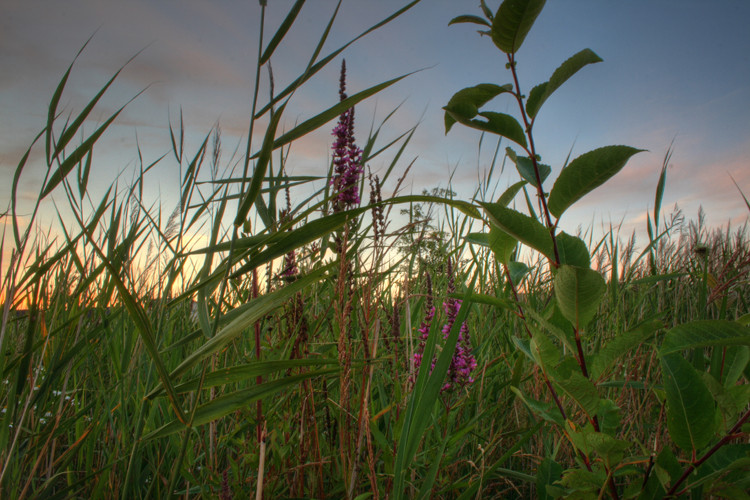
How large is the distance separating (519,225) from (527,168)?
205mm

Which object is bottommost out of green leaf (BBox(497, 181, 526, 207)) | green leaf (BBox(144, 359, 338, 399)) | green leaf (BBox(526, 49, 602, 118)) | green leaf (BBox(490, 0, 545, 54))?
green leaf (BBox(144, 359, 338, 399))

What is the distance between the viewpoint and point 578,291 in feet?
3.00

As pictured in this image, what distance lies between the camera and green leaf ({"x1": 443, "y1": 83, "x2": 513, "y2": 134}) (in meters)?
1.02

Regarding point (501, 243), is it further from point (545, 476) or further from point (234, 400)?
point (234, 400)

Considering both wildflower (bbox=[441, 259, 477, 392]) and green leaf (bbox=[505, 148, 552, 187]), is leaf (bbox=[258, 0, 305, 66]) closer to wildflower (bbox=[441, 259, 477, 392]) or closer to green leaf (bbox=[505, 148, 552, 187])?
green leaf (bbox=[505, 148, 552, 187])

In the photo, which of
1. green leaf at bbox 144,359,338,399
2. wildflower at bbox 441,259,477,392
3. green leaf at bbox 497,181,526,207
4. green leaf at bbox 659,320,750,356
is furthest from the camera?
wildflower at bbox 441,259,477,392

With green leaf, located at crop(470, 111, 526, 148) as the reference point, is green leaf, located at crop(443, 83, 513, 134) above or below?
above

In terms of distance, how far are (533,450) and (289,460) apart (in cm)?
110

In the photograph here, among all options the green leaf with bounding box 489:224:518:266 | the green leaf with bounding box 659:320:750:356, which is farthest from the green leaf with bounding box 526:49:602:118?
the green leaf with bounding box 659:320:750:356

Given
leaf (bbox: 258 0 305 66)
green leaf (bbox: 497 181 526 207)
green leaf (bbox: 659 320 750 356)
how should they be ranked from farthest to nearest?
green leaf (bbox: 497 181 526 207) < leaf (bbox: 258 0 305 66) < green leaf (bbox: 659 320 750 356)

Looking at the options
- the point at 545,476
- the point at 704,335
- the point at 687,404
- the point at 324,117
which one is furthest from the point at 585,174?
the point at 545,476

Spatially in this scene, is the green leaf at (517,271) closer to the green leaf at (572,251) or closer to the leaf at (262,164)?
the green leaf at (572,251)

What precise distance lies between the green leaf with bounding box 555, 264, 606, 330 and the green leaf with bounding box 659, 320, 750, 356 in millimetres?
161

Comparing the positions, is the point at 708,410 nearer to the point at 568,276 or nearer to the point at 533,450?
the point at 568,276
